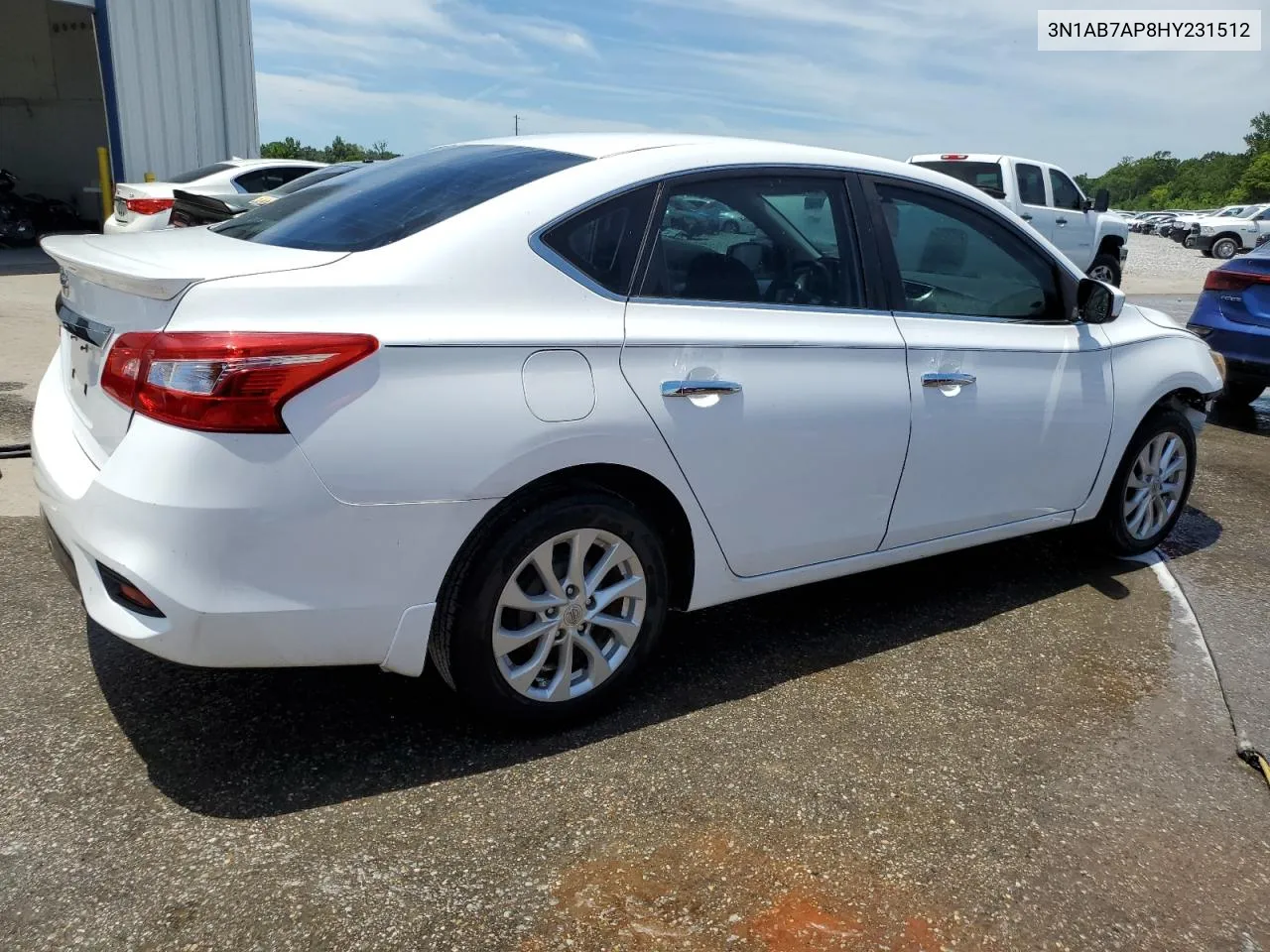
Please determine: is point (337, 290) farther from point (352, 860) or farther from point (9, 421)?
point (9, 421)

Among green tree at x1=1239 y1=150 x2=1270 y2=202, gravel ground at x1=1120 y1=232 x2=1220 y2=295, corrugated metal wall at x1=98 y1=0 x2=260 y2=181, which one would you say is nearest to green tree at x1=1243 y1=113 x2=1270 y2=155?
green tree at x1=1239 y1=150 x2=1270 y2=202

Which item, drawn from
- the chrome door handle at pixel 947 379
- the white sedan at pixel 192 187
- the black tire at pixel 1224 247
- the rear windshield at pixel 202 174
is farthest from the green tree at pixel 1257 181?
the chrome door handle at pixel 947 379

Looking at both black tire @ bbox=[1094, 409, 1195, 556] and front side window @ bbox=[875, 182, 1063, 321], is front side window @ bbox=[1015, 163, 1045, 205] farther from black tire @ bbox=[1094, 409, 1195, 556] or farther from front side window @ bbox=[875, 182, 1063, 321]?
front side window @ bbox=[875, 182, 1063, 321]

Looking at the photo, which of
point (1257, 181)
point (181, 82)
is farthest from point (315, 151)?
point (1257, 181)

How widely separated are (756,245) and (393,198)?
1114mm

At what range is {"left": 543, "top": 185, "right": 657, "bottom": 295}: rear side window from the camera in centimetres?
289

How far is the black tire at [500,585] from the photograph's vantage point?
2727mm

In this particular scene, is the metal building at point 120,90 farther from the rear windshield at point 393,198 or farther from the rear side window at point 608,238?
the rear side window at point 608,238

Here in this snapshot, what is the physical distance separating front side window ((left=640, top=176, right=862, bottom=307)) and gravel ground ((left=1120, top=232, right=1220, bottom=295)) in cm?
1456

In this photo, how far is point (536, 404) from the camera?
270 centimetres

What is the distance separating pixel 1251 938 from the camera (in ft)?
7.87

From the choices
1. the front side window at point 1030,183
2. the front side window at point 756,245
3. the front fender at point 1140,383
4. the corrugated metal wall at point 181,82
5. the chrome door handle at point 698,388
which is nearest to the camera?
the chrome door handle at point 698,388

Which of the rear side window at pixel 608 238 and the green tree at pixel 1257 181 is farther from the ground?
the rear side window at pixel 608 238

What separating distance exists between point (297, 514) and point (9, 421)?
14.5 feet
